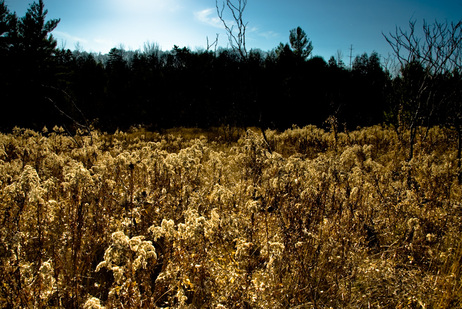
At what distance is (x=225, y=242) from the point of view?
303 cm

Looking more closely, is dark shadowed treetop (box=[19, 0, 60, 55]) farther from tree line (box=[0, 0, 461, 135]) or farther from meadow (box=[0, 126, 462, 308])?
meadow (box=[0, 126, 462, 308])

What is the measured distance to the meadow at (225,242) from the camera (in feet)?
6.89

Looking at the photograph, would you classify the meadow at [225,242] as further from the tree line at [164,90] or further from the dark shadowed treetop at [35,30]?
the dark shadowed treetop at [35,30]

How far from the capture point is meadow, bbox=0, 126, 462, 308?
2.10 meters

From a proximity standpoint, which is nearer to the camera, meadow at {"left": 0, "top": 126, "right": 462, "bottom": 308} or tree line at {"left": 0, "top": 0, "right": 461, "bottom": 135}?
meadow at {"left": 0, "top": 126, "right": 462, "bottom": 308}

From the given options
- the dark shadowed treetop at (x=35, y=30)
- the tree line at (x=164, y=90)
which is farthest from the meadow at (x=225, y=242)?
the dark shadowed treetop at (x=35, y=30)

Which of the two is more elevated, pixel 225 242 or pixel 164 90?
pixel 164 90

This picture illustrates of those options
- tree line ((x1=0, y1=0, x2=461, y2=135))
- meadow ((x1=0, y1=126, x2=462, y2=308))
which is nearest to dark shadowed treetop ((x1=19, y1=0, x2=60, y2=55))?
tree line ((x1=0, y1=0, x2=461, y2=135))

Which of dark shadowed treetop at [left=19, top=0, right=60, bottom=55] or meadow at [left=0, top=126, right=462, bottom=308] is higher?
dark shadowed treetop at [left=19, top=0, right=60, bottom=55]

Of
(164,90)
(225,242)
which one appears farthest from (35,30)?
(225,242)

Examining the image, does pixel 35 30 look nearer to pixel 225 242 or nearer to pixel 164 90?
pixel 164 90

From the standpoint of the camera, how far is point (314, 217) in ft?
11.6

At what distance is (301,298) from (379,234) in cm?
199

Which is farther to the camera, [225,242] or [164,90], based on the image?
[164,90]
